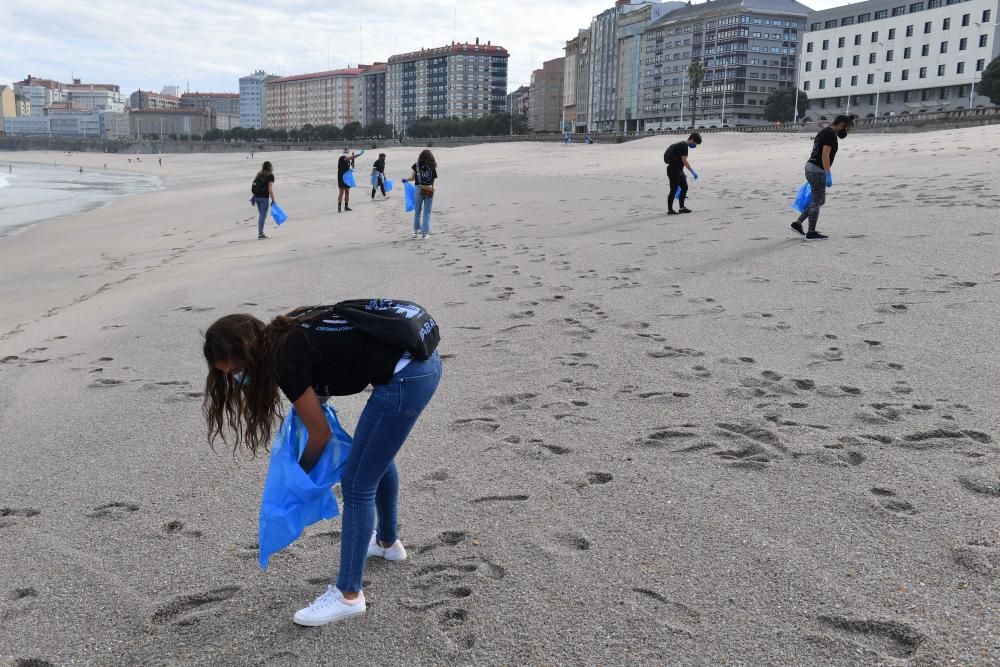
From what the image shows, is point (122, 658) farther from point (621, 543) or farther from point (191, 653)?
point (621, 543)

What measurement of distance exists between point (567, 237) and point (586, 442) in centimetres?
750

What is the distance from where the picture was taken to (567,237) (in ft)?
37.7

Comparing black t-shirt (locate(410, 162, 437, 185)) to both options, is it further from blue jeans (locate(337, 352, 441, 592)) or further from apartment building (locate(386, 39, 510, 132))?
apartment building (locate(386, 39, 510, 132))

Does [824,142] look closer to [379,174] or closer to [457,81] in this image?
[379,174]

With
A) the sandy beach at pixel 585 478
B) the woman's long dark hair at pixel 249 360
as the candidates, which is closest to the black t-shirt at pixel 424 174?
the sandy beach at pixel 585 478

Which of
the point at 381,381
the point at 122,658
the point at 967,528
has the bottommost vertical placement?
the point at 122,658

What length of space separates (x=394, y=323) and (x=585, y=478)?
1.64 metres

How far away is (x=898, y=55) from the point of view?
74.2 m

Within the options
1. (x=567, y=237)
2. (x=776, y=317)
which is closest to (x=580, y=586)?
(x=776, y=317)

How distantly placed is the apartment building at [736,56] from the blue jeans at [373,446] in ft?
349

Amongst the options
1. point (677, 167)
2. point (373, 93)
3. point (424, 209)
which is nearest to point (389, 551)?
point (424, 209)

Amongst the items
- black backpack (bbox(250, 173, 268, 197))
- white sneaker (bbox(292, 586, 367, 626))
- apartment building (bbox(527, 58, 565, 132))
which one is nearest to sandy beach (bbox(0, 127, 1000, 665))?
white sneaker (bbox(292, 586, 367, 626))

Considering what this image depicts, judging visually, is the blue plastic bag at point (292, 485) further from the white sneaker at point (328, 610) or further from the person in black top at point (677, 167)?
the person in black top at point (677, 167)

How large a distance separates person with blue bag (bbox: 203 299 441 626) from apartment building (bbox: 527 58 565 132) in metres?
159
